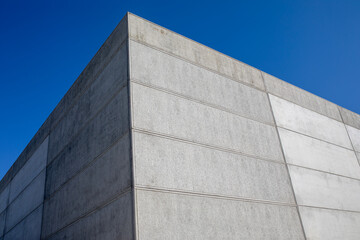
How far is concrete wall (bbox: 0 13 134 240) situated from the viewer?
6077 mm

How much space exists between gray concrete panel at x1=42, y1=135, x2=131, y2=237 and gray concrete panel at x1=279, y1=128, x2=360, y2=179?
15.4ft

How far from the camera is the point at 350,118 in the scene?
41.7ft

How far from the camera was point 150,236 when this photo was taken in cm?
528

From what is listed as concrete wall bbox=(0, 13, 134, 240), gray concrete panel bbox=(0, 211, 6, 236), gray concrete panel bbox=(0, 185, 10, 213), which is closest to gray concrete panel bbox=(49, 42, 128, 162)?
concrete wall bbox=(0, 13, 134, 240)

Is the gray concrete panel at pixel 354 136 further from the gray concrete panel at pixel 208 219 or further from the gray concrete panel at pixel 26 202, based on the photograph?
the gray concrete panel at pixel 26 202

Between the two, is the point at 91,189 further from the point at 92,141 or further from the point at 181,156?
the point at 181,156

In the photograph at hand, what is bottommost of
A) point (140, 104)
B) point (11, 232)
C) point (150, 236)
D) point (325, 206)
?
point (150, 236)

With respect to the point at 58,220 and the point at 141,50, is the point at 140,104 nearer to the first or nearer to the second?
the point at 141,50

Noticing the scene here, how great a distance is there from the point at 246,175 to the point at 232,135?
0.98 m

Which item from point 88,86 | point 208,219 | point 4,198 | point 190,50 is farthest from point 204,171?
point 4,198

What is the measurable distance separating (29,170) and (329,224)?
32.2ft

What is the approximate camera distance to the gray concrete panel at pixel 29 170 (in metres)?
10.8

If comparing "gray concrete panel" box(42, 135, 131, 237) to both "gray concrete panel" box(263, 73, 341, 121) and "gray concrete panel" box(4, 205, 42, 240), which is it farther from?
"gray concrete panel" box(263, 73, 341, 121)

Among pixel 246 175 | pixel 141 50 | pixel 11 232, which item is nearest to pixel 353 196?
pixel 246 175
